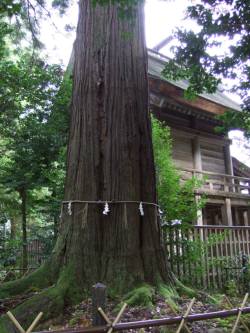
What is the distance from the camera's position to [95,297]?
125 inches

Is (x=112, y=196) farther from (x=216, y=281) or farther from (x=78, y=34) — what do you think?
(x=216, y=281)

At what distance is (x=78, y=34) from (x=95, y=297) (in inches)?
161

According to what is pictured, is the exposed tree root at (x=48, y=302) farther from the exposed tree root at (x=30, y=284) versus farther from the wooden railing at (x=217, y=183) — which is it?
the wooden railing at (x=217, y=183)

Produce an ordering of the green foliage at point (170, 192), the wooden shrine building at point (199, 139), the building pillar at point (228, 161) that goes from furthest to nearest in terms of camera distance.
→ 1. the building pillar at point (228, 161)
2. the wooden shrine building at point (199, 139)
3. the green foliage at point (170, 192)

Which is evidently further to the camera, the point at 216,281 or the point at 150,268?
the point at 216,281

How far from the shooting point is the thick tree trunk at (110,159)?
16.0ft

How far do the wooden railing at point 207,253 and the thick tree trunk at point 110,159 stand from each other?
2164 mm

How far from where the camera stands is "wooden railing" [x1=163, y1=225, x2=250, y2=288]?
7.30 meters

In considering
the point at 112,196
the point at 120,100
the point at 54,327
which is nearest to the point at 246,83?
the point at 120,100

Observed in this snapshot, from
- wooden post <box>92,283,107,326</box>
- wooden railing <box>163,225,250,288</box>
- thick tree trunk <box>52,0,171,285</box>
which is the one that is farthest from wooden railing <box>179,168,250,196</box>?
wooden post <box>92,283,107,326</box>

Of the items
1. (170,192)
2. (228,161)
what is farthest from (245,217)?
(170,192)

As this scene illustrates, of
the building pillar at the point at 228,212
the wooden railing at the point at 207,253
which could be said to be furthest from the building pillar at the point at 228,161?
the wooden railing at the point at 207,253

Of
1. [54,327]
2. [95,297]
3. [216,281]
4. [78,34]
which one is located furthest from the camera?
[216,281]

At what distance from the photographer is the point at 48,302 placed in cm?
436
